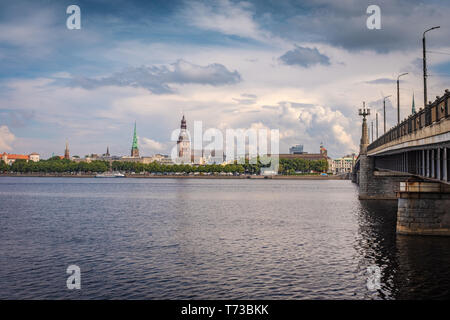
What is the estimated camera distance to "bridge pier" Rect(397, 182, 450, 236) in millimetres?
→ 37719

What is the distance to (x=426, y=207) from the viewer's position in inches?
1512

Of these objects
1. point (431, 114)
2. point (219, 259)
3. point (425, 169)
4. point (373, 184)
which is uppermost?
point (431, 114)

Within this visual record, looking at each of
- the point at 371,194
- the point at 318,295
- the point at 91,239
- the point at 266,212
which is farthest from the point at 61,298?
the point at 371,194

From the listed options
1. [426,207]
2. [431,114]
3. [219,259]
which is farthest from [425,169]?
[219,259]

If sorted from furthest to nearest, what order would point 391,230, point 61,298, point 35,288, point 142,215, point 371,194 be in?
point 371,194 → point 142,215 → point 391,230 → point 35,288 → point 61,298

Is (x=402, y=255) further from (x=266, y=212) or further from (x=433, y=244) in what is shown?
(x=266, y=212)

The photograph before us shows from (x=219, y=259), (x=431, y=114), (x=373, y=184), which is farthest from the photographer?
(x=373, y=184)

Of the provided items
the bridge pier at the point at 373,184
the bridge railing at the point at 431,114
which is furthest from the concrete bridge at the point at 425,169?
the bridge pier at the point at 373,184

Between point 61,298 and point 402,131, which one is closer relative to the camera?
point 61,298

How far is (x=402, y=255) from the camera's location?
32.5m

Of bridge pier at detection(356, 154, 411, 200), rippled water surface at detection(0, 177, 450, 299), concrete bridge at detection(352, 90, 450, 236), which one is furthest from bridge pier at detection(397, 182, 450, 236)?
bridge pier at detection(356, 154, 411, 200)

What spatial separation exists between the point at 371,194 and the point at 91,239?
55.4 meters

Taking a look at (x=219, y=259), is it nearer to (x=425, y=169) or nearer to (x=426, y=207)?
(x=425, y=169)

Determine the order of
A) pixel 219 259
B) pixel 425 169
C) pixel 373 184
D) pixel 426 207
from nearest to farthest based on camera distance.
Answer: pixel 219 259
pixel 425 169
pixel 426 207
pixel 373 184
